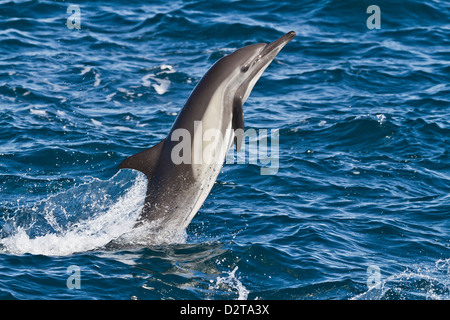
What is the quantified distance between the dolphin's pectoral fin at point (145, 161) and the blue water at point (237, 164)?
109 cm

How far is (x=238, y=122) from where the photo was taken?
476 inches

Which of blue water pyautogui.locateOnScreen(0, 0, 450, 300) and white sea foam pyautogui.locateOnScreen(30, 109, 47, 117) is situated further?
white sea foam pyautogui.locateOnScreen(30, 109, 47, 117)

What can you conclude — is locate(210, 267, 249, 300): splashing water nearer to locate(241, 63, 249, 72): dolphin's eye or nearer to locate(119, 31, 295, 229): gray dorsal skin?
locate(119, 31, 295, 229): gray dorsal skin

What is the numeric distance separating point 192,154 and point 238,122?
93 cm

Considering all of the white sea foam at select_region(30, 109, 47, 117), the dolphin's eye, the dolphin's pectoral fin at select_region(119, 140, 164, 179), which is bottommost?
the white sea foam at select_region(30, 109, 47, 117)

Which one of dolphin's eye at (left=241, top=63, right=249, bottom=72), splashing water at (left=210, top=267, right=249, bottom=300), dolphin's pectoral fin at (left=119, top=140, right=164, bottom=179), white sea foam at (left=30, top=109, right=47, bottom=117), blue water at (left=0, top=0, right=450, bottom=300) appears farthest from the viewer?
white sea foam at (left=30, top=109, right=47, bottom=117)

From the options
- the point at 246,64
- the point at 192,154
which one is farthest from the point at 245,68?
the point at 192,154

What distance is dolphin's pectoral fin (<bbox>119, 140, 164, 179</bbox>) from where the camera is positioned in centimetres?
1167

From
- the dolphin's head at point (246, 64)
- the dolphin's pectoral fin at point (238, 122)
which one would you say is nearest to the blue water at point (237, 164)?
the dolphin's pectoral fin at point (238, 122)

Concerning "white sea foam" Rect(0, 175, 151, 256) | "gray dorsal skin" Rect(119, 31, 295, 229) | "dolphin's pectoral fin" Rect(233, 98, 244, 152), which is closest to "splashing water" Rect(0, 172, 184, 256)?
"white sea foam" Rect(0, 175, 151, 256)

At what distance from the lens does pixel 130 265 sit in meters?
11.3

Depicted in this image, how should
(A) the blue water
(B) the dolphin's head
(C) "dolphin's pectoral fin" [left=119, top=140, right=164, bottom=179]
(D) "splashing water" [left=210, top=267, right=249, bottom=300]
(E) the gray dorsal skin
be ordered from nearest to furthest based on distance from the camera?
(D) "splashing water" [left=210, top=267, right=249, bottom=300], (A) the blue water, (C) "dolphin's pectoral fin" [left=119, top=140, right=164, bottom=179], (E) the gray dorsal skin, (B) the dolphin's head
